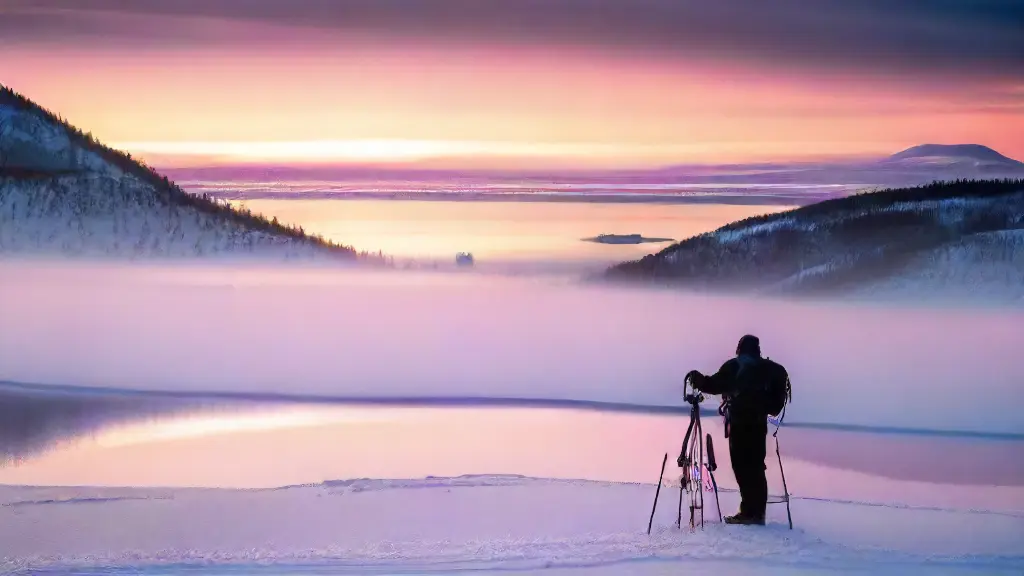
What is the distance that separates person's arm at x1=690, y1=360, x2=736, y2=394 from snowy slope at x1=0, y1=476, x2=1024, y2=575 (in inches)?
23.2

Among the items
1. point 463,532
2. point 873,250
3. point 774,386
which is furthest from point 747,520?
point 873,250

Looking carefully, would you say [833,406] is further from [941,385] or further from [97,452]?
[97,452]

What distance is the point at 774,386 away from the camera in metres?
3.93

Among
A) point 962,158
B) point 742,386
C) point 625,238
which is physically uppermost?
point 962,158

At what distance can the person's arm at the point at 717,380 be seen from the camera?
3807mm

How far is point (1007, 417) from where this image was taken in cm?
687

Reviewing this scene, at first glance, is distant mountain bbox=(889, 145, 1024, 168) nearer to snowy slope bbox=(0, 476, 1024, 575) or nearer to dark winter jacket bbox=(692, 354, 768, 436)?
snowy slope bbox=(0, 476, 1024, 575)

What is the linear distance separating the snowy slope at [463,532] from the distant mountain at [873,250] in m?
2.38

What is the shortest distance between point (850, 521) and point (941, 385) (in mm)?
2943

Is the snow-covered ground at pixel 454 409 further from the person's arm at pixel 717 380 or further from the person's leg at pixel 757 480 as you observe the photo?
the person's arm at pixel 717 380

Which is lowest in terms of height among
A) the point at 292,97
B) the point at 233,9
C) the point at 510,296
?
the point at 510,296

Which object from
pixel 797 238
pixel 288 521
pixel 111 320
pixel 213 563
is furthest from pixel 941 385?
pixel 111 320

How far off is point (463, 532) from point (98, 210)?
580cm

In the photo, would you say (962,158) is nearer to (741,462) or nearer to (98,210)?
(741,462)
